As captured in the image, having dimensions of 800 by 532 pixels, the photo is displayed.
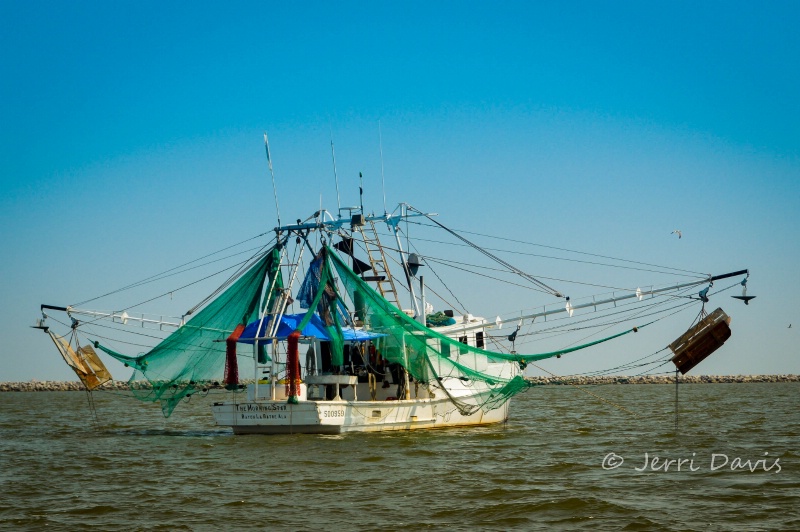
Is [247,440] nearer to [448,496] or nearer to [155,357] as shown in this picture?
[155,357]

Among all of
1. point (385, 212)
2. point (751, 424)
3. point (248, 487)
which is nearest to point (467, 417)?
point (385, 212)

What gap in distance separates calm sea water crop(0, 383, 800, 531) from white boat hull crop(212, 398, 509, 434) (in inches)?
16.9

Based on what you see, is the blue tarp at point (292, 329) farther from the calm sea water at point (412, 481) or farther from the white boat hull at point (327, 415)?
the calm sea water at point (412, 481)

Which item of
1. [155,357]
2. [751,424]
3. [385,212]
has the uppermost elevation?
[385,212]

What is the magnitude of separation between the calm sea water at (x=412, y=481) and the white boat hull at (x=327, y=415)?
43 centimetres

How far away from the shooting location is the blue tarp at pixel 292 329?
85.4 feet

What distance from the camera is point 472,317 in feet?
104

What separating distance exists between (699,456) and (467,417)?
10.8m

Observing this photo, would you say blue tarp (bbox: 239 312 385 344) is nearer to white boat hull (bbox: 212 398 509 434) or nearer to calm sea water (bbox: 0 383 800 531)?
white boat hull (bbox: 212 398 509 434)

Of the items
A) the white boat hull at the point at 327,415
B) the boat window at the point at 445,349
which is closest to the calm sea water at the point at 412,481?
the white boat hull at the point at 327,415

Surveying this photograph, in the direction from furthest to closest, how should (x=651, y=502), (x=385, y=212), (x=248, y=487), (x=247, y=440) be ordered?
(x=385, y=212) → (x=247, y=440) → (x=248, y=487) → (x=651, y=502)

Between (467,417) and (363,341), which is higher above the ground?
(363,341)

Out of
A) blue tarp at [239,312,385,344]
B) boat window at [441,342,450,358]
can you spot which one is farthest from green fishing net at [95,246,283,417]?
boat window at [441,342,450,358]

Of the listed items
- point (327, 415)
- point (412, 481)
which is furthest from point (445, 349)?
point (412, 481)
